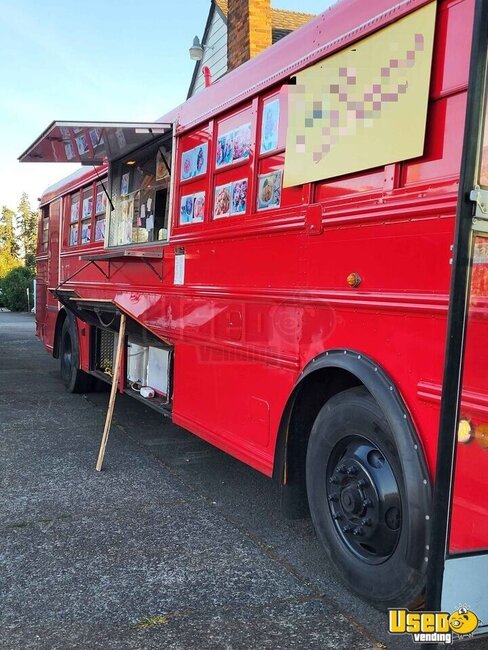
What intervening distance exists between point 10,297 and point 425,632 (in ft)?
105

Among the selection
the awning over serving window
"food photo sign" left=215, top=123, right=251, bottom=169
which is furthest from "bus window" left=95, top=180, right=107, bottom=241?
"food photo sign" left=215, top=123, right=251, bottom=169

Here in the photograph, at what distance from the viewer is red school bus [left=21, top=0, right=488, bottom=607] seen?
237 centimetres

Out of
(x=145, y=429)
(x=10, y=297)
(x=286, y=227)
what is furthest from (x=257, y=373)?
(x=10, y=297)

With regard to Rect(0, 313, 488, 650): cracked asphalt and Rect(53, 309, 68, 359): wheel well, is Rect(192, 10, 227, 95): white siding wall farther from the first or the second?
Rect(0, 313, 488, 650): cracked asphalt

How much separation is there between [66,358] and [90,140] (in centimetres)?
360

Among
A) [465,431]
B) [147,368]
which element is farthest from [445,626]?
[147,368]

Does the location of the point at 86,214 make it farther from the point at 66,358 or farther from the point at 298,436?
the point at 298,436

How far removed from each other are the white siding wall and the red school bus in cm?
903

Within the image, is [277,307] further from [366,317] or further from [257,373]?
[366,317]

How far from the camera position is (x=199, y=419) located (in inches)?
169

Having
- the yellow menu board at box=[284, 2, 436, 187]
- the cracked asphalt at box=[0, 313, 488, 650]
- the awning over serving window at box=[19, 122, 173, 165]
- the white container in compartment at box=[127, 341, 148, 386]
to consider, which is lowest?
the cracked asphalt at box=[0, 313, 488, 650]

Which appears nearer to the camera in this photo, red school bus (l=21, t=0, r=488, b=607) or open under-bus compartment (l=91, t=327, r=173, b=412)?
red school bus (l=21, t=0, r=488, b=607)

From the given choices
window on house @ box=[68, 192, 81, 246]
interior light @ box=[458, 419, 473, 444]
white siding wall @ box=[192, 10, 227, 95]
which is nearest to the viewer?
interior light @ box=[458, 419, 473, 444]

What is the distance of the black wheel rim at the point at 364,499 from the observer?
2.67 m
